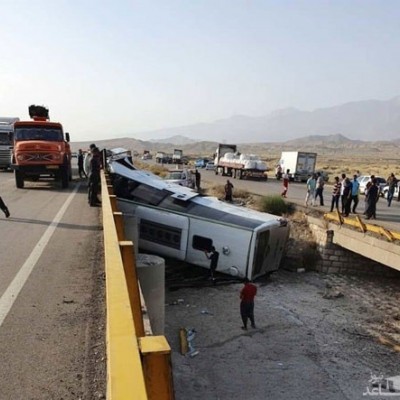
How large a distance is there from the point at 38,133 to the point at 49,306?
16239mm

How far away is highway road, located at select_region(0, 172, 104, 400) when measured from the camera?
3.77 m

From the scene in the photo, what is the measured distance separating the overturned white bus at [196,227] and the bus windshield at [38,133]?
4220 mm

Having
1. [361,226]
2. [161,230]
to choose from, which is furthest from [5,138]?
[361,226]

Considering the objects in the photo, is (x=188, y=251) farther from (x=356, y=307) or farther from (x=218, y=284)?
(x=356, y=307)

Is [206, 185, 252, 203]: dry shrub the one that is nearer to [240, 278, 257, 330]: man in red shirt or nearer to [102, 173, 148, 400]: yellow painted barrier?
[240, 278, 257, 330]: man in red shirt

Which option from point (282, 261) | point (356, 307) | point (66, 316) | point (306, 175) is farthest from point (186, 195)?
point (306, 175)

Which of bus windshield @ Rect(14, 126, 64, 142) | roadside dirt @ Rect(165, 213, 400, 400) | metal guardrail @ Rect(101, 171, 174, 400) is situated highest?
bus windshield @ Rect(14, 126, 64, 142)

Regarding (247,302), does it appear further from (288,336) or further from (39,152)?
(39,152)

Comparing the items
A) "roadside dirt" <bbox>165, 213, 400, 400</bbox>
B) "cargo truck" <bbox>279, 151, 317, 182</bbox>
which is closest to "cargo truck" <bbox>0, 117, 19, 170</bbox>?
"roadside dirt" <bbox>165, 213, 400, 400</bbox>

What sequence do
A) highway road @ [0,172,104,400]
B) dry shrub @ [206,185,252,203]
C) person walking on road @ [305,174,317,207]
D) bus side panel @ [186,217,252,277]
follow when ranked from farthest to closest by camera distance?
dry shrub @ [206,185,252,203] < person walking on road @ [305,174,317,207] < bus side panel @ [186,217,252,277] < highway road @ [0,172,104,400]

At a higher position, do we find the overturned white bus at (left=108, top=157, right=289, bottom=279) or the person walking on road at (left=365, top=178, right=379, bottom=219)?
the person walking on road at (left=365, top=178, right=379, bottom=219)

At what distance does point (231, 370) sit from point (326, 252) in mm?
9881

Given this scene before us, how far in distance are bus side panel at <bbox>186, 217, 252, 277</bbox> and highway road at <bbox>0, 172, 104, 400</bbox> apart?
18.1 feet

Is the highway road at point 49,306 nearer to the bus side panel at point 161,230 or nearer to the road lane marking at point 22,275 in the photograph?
the road lane marking at point 22,275
